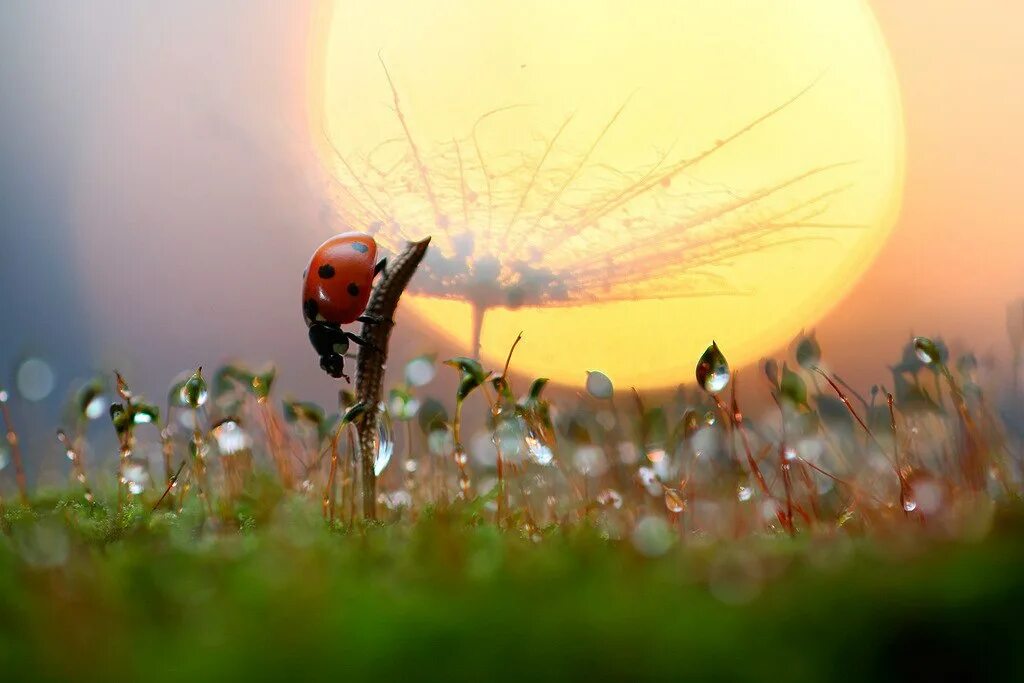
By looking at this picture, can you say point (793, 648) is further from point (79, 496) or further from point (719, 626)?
point (79, 496)

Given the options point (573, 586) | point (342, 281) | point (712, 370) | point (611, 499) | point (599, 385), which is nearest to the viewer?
point (573, 586)

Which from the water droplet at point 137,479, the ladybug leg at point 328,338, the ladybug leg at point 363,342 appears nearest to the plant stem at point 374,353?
the ladybug leg at point 363,342

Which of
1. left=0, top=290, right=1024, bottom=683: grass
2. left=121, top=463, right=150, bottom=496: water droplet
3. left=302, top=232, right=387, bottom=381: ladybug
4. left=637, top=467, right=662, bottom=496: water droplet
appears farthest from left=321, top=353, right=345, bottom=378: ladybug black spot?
left=637, top=467, right=662, bottom=496: water droplet

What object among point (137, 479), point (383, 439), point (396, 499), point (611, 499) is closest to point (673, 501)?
point (611, 499)

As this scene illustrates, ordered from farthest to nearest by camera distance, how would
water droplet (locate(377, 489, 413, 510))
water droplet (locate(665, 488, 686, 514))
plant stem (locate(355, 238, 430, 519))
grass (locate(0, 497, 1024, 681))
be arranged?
water droplet (locate(377, 489, 413, 510)) → plant stem (locate(355, 238, 430, 519)) → water droplet (locate(665, 488, 686, 514)) → grass (locate(0, 497, 1024, 681))

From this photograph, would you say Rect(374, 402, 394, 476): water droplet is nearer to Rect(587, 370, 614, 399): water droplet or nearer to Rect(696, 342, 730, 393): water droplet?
Rect(587, 370, 614, 399): water droplet

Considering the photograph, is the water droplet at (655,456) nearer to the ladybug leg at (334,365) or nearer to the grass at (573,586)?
the grass at (573,586)

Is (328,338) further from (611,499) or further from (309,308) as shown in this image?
(611,499)

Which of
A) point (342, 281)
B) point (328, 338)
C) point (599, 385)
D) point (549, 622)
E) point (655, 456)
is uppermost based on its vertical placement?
point (342, 281)
